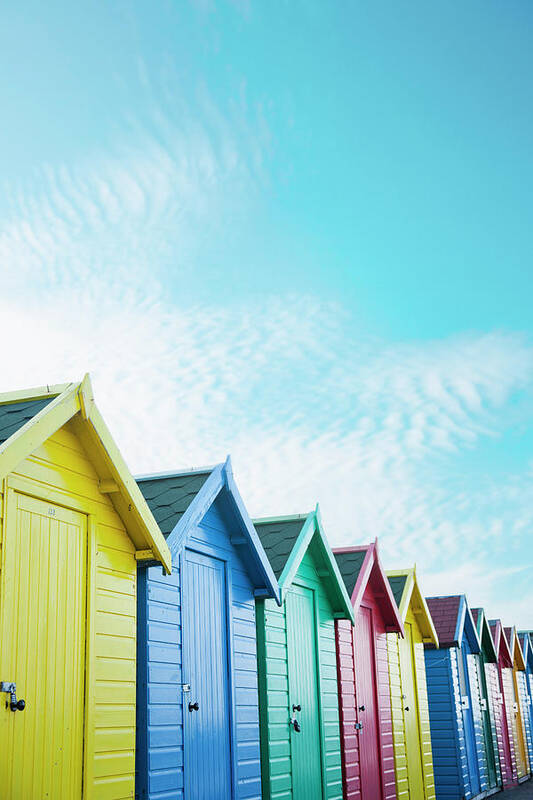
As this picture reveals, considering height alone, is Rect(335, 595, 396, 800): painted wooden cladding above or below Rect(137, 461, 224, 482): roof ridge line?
below

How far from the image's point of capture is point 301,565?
1312 cm

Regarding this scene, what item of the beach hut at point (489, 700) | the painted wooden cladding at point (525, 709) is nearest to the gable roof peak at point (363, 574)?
the beach hut at point (489, 700)

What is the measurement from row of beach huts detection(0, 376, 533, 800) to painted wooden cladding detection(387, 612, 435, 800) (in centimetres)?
9

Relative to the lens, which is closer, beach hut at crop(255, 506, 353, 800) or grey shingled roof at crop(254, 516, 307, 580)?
beach hut at crop(255, 506, 353, 800)

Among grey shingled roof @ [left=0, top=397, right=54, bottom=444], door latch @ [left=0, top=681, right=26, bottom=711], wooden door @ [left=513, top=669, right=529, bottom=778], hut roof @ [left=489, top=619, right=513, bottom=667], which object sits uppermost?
grey shingled roof @ [left=0, top=397, right=54, bottom=444]

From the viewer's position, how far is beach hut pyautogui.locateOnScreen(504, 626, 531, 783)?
2991 centimetres

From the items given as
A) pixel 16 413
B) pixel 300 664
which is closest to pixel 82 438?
pixel 16 413

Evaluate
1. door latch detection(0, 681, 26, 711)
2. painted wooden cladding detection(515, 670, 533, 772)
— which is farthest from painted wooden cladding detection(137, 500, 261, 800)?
painted wooden cladding detection(515, 670, 533, 772)

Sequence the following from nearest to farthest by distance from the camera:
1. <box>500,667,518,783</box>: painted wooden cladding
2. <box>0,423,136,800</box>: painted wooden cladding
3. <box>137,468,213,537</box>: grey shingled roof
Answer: <box>0,423,136,800</box>: painted wooden cladding
<box>137,468,213,537</box>: grey shingled roof
<box>500,667,518,783</box>: painted wooden cladding

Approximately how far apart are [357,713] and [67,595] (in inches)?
345

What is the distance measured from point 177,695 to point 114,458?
2769 mm

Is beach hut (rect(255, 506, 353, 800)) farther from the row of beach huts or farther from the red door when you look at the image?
the red door

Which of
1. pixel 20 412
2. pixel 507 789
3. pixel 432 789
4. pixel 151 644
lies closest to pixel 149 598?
pixel 151 644

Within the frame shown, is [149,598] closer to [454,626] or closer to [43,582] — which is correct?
[43,582]
